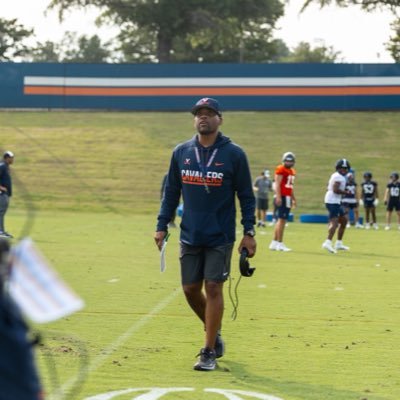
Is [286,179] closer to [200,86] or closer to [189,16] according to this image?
[200,86]

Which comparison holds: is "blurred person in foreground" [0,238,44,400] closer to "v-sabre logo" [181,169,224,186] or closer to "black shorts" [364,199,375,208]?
"v-sabre logo" [181,169,224,186]

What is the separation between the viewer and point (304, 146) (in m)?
44.0

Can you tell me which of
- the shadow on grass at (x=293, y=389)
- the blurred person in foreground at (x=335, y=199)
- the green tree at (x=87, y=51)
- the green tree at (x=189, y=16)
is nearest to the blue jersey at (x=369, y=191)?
the blurred person in foreground at (x=335, y=199)

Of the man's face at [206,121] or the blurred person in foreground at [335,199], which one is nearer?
the man's face at [206,121]

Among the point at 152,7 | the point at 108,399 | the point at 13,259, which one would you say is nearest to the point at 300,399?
the point at 108,399

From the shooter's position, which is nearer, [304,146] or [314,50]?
[304,146]

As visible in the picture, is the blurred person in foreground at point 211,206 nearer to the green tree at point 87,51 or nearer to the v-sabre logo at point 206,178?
the v-sabre logo at point 206,178

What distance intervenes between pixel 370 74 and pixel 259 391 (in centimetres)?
3849

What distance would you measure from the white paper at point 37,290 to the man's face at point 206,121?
474 cm

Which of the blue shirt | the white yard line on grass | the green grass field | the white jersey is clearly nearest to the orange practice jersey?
the white jersey

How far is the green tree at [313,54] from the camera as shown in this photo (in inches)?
4540

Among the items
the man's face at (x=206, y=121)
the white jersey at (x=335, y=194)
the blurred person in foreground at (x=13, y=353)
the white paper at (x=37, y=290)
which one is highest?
the man's face at (x=206, y=121)

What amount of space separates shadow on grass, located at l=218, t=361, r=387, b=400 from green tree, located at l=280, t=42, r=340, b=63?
353 feet

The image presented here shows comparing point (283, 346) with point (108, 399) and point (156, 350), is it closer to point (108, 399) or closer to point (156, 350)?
point (156, 350)
